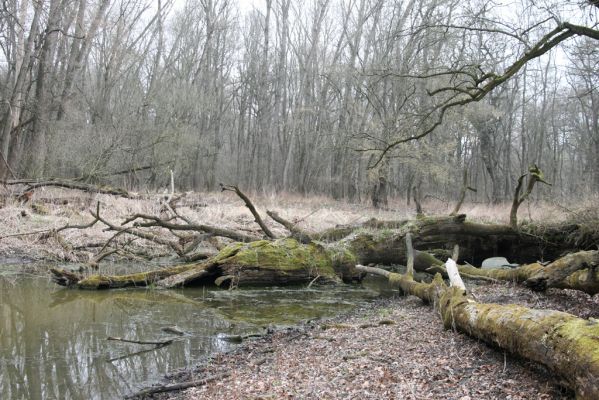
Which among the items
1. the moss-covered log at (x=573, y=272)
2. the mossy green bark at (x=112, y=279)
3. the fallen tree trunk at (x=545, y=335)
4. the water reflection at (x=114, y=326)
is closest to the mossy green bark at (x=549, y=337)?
the fallen tree trunk at (x=545, y=335)

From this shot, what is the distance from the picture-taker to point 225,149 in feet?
139

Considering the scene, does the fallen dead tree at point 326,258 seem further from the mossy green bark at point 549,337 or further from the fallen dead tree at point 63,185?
the fallen dead tree at point 63,185

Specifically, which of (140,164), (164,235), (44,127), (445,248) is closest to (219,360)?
(445,248)

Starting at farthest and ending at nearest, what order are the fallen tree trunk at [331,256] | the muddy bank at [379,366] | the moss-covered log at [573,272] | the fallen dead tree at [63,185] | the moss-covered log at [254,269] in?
the fallen dead tree at [63,185], the fallen tree trunk at [331,256], the moss-covered log at [254,269], the moss-covered log at [573,272], the muddy bank at [379,366]

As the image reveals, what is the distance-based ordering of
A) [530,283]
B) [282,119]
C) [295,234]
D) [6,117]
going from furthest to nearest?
[282,119] < [6,117] < [295,234] < [530,283]

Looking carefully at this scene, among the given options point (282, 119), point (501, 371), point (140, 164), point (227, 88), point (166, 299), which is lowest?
point (166, 299)

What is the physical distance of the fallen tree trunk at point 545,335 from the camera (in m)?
2.97

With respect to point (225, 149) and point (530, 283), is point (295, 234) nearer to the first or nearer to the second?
point (530, 283)

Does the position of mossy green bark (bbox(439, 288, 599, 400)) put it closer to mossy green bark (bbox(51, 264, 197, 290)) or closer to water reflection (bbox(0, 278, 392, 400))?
water reflection (bbox(0, 278, 392, 400))

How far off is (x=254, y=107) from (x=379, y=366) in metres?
34.3

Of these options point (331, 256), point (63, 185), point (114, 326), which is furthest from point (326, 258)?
point (63, 185)

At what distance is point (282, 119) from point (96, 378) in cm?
3217

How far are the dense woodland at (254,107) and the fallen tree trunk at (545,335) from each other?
7889 millimetres

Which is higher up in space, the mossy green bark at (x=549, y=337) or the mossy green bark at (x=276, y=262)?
the mossy green bark at (x=549, y=337)
